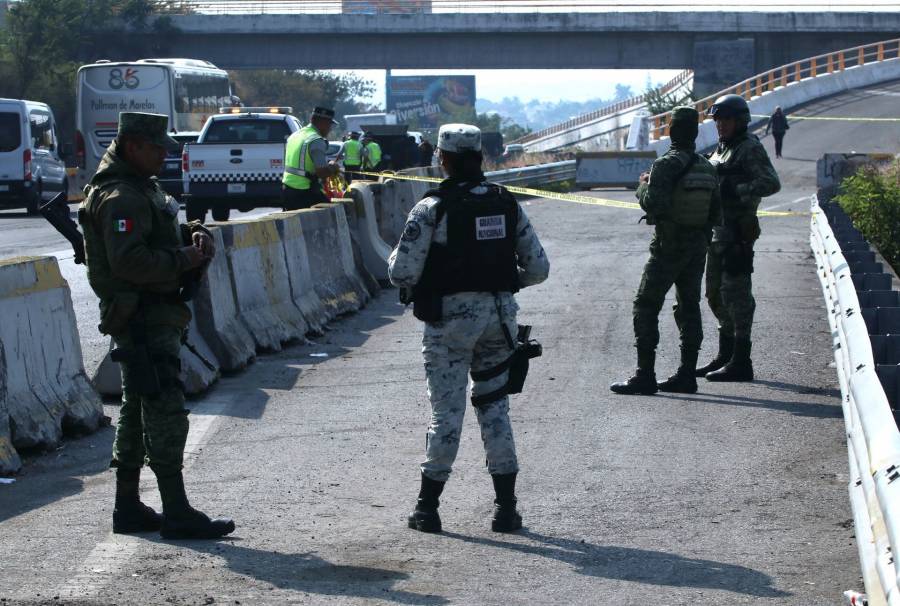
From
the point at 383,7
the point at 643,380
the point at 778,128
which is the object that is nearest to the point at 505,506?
the point at 643,380

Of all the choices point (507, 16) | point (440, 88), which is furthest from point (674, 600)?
point (440, 88)

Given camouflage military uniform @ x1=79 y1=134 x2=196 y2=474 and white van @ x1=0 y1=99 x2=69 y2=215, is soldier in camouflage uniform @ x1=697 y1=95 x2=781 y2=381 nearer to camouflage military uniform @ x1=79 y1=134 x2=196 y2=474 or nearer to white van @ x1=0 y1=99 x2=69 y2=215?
camouflage military uniform @ x1=79 y1=134 x2=196 y2=474

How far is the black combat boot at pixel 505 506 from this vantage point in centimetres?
625

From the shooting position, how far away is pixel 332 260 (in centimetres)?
1415

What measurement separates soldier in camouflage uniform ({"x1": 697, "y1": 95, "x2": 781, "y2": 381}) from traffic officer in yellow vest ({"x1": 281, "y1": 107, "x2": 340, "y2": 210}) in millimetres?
5270

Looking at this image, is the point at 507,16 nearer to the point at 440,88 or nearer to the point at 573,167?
the point at 573,167

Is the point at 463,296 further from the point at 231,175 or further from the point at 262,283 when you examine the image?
the point at 231,175

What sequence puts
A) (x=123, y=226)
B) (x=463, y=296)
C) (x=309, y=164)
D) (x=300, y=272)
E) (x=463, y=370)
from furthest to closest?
(x=309, y=164) → (x=300, y=272) → (x=463, y=370) → (x=463, y=296) → (x=123, y=226)

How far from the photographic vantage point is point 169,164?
30797 mm

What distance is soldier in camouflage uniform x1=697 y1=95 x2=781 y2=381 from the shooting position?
33.0ft

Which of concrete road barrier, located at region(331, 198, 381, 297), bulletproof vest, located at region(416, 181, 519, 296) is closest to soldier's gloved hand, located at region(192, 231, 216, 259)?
bulletproof vest, located at region(416, 181, 519, 296)

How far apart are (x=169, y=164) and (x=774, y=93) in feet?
105

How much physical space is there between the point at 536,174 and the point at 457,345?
2983 centimetres

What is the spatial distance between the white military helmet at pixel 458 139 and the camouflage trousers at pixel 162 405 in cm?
142
